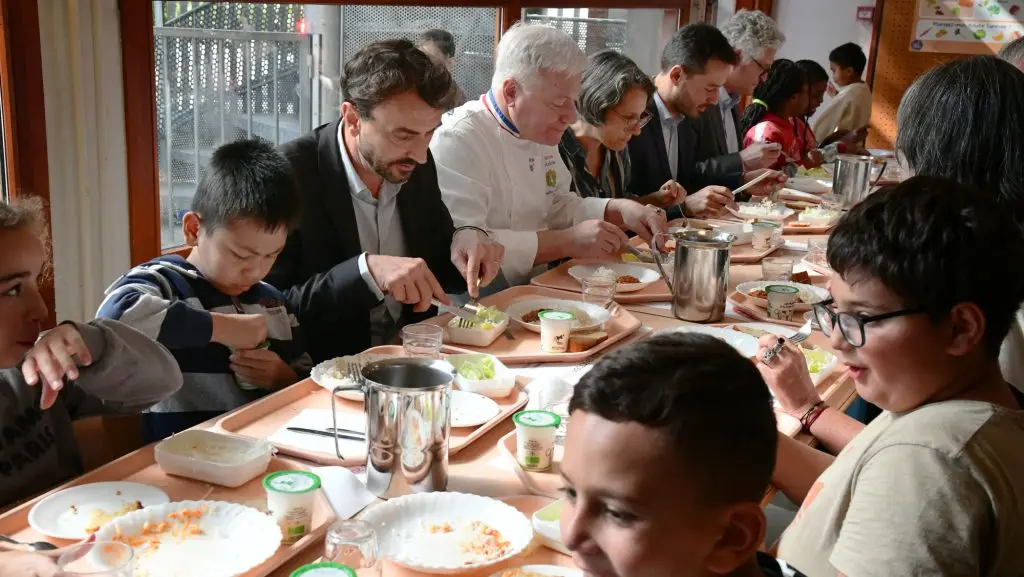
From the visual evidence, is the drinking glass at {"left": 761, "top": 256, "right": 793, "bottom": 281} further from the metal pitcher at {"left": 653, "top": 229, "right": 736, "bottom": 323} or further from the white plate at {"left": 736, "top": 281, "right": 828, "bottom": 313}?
the metal pitcher at {"left": 653, "top": 229, "right": 736, "bottom": 323}

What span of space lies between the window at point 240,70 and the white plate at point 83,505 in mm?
1650

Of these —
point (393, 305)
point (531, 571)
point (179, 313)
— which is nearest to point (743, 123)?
point (393, 305)

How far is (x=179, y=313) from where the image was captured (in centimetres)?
185

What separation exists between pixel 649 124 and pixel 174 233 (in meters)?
2.19

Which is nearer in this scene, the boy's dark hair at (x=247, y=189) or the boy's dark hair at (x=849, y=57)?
the boy's dark hair at (x=247, y=189)

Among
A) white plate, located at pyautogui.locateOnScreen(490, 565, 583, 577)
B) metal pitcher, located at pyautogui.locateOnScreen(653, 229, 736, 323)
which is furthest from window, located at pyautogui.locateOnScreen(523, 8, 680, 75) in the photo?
white plate, located at pyautogui.locateOnScreen(490, 565, 583, 577)

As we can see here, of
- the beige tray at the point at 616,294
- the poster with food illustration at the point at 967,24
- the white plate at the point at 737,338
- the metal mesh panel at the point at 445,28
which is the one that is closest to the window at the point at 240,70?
the metal mesh panel at the point at 445,28

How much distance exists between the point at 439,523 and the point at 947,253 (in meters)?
0.82

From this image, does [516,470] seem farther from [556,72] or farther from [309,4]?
[309,4]

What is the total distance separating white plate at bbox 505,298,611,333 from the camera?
7.60 ft

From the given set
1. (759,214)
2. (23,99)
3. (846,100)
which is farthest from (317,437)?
(846,100)

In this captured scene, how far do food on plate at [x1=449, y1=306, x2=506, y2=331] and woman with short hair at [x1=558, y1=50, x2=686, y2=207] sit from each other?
4.47 ft

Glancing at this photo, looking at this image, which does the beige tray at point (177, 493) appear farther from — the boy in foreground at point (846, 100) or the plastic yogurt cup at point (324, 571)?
the boy in foreground at point (846, 100)

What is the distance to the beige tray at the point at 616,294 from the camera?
8.85 feet
